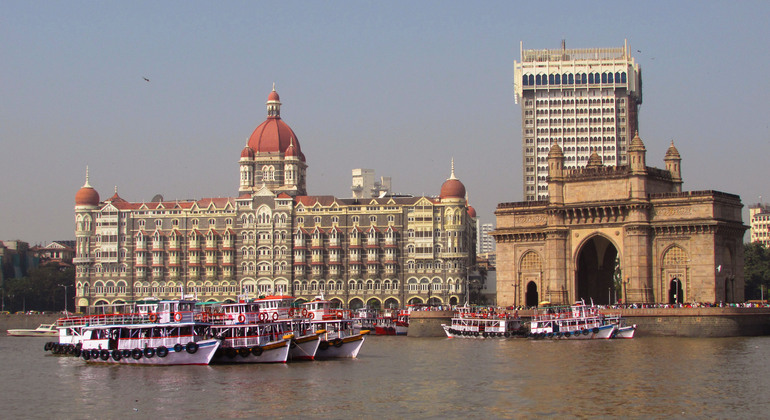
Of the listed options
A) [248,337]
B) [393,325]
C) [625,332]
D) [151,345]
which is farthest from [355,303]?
[151,345]

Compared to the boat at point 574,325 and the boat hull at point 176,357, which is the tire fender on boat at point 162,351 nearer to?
the boat hull at point 176,357

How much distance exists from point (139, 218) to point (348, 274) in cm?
3218

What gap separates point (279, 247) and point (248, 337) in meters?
82.5

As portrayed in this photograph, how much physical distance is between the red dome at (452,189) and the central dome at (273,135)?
24.8 metres

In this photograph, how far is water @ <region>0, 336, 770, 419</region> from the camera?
159ft

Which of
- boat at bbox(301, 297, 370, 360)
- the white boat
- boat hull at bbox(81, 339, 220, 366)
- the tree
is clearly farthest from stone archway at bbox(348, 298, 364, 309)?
boat hull at bbox(81, 339, 220, 366)

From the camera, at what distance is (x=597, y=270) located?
361 feet

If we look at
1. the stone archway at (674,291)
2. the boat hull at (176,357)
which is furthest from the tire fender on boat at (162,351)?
the stone archway at (674,291)

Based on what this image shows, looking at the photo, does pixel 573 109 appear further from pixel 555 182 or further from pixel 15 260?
pixel 15 260

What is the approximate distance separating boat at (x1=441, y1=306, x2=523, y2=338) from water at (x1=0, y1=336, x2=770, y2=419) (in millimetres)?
17753

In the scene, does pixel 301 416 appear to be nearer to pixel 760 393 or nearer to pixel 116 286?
pixel 760 393

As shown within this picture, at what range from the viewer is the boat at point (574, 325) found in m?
91.3

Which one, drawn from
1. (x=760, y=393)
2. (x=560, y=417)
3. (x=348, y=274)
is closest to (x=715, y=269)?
(x=760, y=393)

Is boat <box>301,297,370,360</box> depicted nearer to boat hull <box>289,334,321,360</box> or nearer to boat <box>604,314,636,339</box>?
boat hull <box>289,334,321,360</box>
